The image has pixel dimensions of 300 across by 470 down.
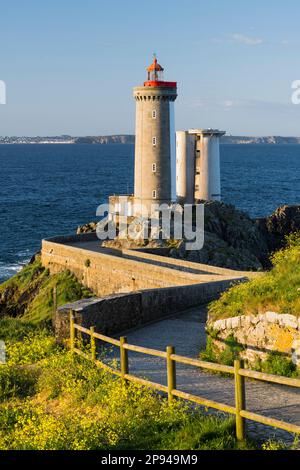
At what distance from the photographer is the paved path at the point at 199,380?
998cm

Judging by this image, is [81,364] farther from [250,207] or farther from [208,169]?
[250,207]

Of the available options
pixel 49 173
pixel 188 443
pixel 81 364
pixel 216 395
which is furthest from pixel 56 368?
pixel 49 173

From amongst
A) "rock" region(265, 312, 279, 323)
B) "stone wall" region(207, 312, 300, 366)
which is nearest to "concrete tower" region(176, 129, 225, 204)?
"stone wall" region(207, 312, 300, 366)

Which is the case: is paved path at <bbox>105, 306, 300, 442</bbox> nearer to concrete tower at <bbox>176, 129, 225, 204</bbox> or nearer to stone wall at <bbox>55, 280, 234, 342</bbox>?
stone wall at <bbox>55, 280, 234, 342</bbox>


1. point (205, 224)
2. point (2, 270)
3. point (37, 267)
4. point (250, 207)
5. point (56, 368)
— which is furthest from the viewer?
point (250, 207)

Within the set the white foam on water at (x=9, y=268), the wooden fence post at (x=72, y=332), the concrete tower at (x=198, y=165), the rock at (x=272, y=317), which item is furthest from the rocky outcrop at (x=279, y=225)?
the rock at (x=272, y=317)

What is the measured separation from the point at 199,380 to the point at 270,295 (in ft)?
7.21

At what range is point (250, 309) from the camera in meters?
13.0

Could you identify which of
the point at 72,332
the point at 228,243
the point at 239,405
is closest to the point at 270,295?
the point at 72,332

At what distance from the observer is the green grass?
888 centimetres

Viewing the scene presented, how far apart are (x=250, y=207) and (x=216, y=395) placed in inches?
3361

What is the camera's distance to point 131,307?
1764cm

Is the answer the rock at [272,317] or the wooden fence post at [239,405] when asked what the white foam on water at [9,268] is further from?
the wooden fence post at [239,405]

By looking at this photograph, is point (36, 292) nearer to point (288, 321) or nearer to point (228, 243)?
point (228, 243)
